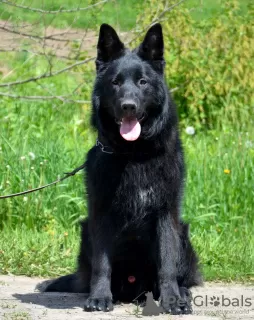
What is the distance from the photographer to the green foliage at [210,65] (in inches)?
356

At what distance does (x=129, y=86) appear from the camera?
4578 millimetres

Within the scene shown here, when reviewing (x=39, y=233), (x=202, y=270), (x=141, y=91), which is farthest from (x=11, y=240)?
(x=141, y=91)

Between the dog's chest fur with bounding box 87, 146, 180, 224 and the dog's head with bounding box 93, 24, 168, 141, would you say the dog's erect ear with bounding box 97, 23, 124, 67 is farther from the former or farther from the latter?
the dog's chest fur with bounding box 87, 146, 180, 224

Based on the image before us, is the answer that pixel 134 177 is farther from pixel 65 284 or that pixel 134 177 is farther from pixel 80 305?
pixel 65 284

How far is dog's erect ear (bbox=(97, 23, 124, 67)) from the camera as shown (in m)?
4.73

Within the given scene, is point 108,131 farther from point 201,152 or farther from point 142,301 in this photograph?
point 201,152

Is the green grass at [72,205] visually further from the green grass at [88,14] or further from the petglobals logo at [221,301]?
the green grass at [88,14]

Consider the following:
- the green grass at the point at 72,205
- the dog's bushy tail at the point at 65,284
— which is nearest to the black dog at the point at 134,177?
the dog's bushy tail at the point at 65,284

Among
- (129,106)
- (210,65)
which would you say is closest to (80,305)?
(129,106)

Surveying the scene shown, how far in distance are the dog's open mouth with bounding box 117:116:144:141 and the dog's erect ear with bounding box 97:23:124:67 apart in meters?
0.45

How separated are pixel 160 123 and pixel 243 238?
202 centimetres

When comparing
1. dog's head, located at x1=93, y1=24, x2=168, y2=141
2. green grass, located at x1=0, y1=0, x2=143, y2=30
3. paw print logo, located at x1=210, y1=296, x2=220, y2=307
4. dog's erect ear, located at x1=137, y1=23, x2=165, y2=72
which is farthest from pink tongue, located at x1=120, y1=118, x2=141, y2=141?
green grass, located at x1=0, y1=0, x2=143, y2=30

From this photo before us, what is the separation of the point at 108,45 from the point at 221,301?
5.70 ft

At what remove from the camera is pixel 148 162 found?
4609mm
